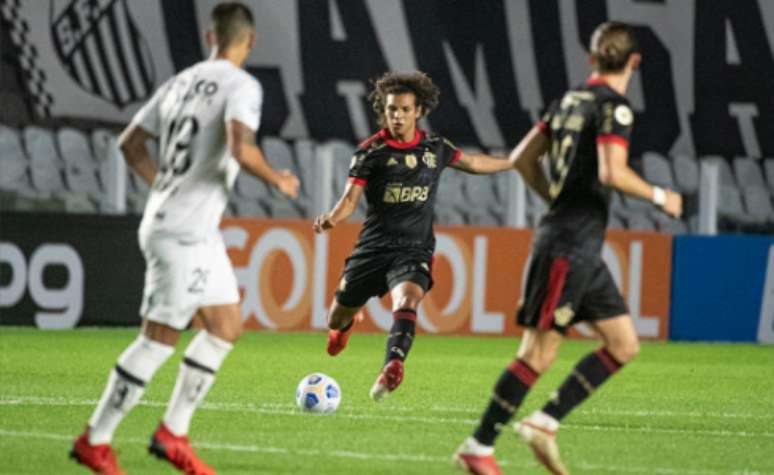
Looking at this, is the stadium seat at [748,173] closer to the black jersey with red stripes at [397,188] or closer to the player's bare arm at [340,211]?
the black jersey with red stripes at [397,188]

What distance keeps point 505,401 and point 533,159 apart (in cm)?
104

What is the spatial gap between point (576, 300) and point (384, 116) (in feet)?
14.3

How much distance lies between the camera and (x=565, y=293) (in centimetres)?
739

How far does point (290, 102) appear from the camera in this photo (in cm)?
2084

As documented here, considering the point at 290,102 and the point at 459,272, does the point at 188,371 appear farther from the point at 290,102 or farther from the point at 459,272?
the point at 290,102

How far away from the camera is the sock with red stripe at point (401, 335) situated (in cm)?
1041

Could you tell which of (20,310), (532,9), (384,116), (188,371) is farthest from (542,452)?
(532,9)

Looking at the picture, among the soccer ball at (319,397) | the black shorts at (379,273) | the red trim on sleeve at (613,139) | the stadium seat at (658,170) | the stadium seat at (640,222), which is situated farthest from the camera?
the stadium seat at (658,170)

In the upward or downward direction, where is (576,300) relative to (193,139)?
downward

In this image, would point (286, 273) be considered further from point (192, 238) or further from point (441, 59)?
point (192, 238)

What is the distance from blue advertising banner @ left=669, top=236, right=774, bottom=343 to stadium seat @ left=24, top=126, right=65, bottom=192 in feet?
20.3

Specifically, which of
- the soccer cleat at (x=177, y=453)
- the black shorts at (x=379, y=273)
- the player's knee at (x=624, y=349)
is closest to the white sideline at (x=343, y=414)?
the black shorts at (x=379, y=273)

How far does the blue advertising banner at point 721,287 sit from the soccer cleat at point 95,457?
12.4 metres

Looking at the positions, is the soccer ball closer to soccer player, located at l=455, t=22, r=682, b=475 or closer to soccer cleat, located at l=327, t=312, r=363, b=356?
soccer cleat, located at l=327, t=312, r=363, b=356
